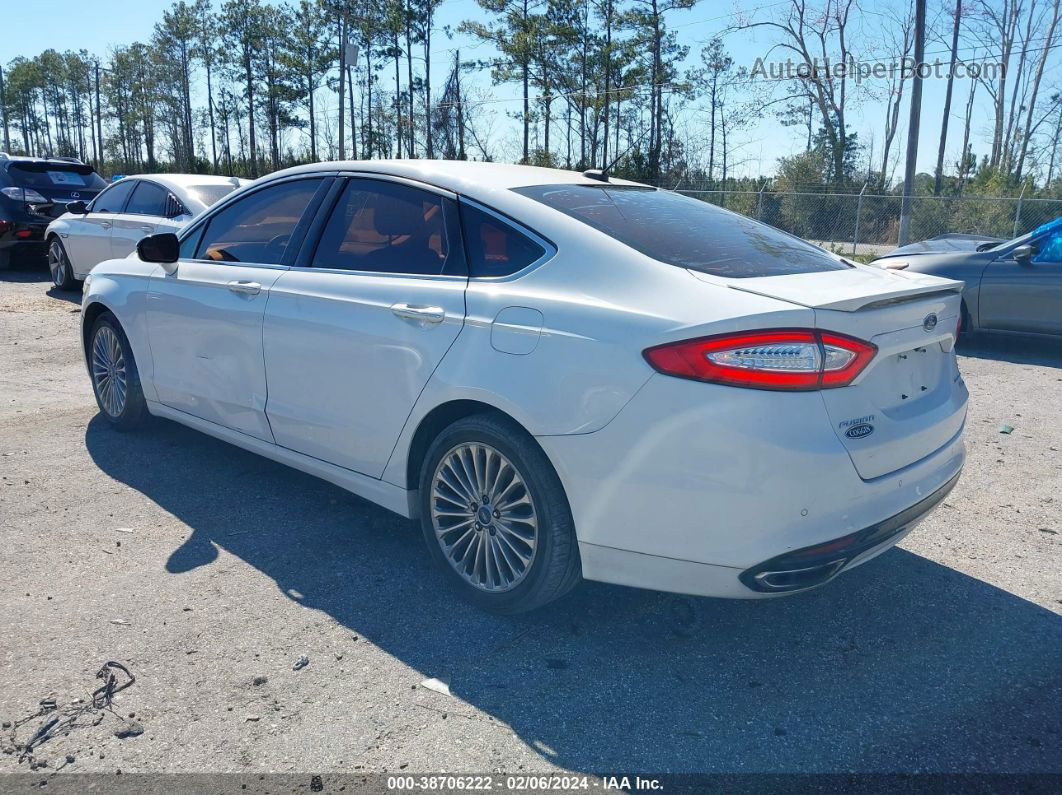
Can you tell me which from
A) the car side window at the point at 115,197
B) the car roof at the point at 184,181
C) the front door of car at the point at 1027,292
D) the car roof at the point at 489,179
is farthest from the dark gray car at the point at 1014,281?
the car side window at the point at 115,197

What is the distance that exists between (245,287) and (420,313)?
128 cm

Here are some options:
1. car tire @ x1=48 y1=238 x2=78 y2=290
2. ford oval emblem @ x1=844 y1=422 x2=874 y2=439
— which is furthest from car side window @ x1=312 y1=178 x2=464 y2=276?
car tire @ x1=48 y1=238 x2=78 y2=290

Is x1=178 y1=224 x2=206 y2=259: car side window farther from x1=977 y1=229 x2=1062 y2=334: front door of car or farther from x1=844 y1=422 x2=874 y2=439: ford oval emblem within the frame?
x1=977 y1=229 x2=1062 y2=334: front door of car

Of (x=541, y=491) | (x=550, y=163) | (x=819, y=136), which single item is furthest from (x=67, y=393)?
(x=819, y=136)

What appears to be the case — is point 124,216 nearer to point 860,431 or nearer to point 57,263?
point 57,263

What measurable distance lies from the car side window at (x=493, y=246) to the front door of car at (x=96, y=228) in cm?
841

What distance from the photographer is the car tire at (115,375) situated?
538cm

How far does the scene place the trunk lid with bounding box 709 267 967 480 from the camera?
2.77m

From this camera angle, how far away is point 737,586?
2.77m

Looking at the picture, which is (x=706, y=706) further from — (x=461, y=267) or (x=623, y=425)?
(x=461, y=267)

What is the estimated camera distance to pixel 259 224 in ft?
15.0

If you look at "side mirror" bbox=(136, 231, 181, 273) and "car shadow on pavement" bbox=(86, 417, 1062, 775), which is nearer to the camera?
"car shadow on pavement" bbox=(86, 417, 1062, 775)

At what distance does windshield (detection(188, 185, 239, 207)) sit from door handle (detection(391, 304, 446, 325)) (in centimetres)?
696

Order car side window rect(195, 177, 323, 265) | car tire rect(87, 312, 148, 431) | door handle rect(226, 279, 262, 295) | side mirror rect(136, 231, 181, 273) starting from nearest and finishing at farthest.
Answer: door handle rect(226, 279, 262, 295) < car side window rect(195, 177, 323, 265) < side mirror rect(136, 231, 181, 273) < car tire rect(87, 312, 148, 431)
